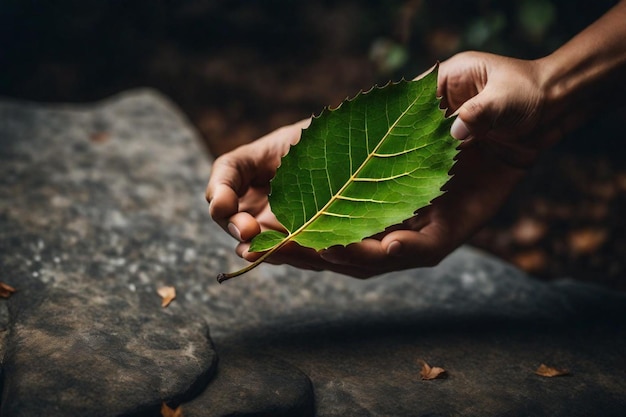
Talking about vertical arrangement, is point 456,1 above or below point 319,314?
above

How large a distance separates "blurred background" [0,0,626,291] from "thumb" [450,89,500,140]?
147 cm

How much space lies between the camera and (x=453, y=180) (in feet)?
5.75

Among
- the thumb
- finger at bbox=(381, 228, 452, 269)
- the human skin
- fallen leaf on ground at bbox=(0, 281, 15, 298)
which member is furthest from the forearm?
fallen leaf on ground at bbox=(0, 281, 15, 298)

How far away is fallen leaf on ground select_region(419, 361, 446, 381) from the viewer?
1372 mm

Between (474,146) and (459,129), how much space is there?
0.46 meters

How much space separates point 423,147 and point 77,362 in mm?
843

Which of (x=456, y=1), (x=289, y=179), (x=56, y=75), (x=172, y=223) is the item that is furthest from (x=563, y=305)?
(x=56, y=75)

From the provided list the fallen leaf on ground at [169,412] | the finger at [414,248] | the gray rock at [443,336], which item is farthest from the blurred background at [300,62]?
the fallen leaf on ground at [169,412]

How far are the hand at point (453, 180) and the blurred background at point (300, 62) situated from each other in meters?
1.01

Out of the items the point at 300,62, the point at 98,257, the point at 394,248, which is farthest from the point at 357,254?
the point at 300,62

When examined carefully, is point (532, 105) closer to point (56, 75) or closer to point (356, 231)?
point (356, 231)

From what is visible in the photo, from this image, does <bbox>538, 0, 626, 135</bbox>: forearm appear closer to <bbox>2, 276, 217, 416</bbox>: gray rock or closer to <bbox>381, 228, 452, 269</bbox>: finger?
<bbox>381, 228, 452, 269</bbox>: finger

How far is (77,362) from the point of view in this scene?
47.8 inches

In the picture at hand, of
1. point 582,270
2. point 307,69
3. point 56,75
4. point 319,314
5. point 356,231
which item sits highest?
point 56,75
